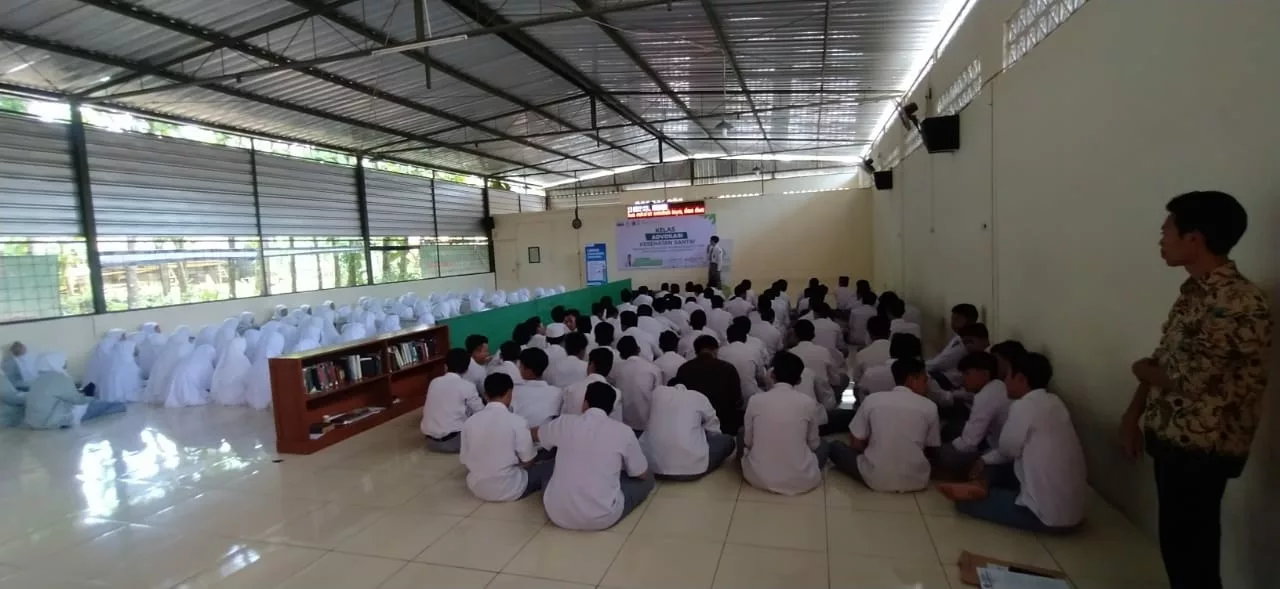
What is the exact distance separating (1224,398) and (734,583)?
6.23 feet

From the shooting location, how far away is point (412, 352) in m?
6.31

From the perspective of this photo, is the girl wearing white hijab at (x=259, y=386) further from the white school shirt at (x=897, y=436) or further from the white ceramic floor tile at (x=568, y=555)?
the white school shirt at (x=897, y=436)

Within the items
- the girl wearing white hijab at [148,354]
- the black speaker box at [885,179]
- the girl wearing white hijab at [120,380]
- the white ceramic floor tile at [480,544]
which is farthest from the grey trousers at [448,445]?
the black speaker box at [885,179]

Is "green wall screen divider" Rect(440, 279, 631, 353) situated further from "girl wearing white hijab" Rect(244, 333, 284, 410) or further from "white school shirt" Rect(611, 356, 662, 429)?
"white school shirt" Rect(611, 356, 662, 429)

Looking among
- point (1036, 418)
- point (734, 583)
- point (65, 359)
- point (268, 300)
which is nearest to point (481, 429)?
point (734, 583)

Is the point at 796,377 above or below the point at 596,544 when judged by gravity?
above

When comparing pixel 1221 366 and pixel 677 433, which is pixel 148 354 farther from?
pixel 1221 366

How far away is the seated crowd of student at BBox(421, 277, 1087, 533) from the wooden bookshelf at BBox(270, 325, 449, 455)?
1.05m

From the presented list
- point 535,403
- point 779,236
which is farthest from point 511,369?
point 779,236

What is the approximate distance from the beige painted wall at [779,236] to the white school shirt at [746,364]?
31.8ft

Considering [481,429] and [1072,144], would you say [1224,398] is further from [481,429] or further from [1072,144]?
[481,429]

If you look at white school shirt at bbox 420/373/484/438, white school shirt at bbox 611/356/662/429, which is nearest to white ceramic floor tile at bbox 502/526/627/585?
white school shirt at bbox 611/356/662/429

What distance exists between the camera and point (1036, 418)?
2.95 metres

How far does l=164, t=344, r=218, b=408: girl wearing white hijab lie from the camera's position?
265 inches
